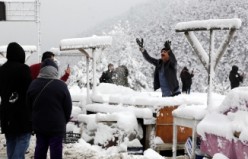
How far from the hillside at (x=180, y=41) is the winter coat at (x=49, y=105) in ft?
A: 129

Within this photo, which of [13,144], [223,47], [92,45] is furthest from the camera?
[92,45]

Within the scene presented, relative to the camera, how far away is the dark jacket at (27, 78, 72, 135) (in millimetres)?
6488

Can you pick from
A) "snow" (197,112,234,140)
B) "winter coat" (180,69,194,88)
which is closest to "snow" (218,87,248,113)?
"snow" (197,112,234,140)

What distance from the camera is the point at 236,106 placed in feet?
20.8

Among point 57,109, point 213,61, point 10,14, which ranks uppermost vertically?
point 10,14

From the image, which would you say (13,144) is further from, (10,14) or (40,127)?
(10,14)

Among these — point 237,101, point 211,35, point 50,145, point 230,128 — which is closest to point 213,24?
point 211,35

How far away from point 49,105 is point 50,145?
541 mm

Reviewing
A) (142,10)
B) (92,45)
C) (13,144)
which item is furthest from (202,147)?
(142,10)

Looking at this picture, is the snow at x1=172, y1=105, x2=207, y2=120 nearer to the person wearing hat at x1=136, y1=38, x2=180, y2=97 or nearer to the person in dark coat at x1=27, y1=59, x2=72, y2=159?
the person in dark coat at x1=27, y1=59, x2=72, y2=159

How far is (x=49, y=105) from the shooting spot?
6477mm

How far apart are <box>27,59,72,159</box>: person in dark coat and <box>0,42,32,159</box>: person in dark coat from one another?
18cm

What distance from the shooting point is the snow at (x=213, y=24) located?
8.20 metres

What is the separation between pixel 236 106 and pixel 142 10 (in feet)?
385
